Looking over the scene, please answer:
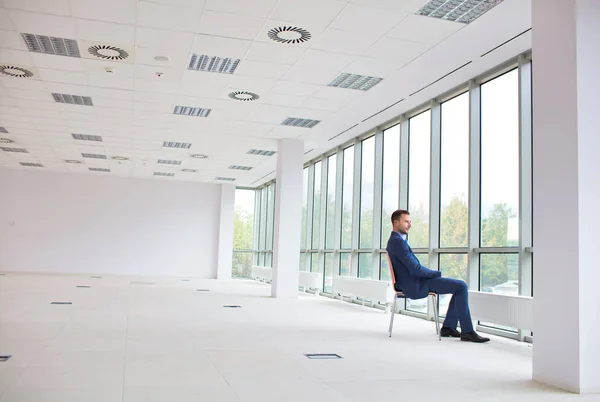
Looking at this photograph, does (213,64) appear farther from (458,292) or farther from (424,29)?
(458,292)

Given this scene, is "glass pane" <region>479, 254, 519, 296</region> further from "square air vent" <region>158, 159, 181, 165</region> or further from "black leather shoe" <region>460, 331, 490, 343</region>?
"square air vent" <region>158, 159, 181, 165</region>

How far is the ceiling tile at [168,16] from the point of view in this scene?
5.75 m

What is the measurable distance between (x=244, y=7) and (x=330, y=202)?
831 centimetres

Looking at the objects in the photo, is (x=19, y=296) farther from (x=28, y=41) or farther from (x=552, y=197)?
(x=552, y=197)

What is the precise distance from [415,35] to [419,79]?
170 cm

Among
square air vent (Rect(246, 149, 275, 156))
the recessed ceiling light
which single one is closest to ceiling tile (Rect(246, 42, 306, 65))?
the recessed ceiling light

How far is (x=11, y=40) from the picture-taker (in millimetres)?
6848

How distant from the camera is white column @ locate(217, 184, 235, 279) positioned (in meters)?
19.8

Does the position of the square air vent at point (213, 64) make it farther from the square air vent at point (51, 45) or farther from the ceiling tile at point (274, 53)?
the square air vent at point (51, 45)

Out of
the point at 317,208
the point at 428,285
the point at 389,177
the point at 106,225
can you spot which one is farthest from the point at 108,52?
the point at 106,225

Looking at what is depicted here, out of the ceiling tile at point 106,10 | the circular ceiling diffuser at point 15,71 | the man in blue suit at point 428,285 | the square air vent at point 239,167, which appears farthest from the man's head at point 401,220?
the square air vent at point 239,167

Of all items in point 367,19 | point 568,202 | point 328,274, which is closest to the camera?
point 568,202

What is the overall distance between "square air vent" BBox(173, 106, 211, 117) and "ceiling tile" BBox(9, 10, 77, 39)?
3227 mm

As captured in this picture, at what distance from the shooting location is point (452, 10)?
5680 millimetres
